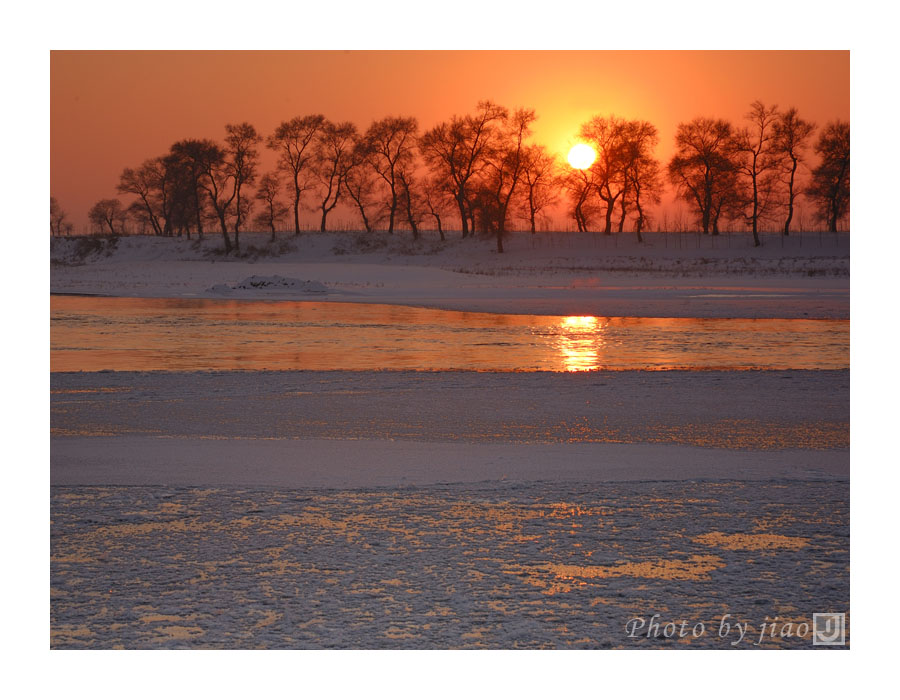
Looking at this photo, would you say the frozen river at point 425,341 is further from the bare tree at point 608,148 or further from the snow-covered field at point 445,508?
the bare tree at point 608,148

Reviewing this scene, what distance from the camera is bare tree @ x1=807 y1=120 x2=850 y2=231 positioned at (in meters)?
70.1

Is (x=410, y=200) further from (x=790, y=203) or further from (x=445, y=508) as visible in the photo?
(x=445, y=508)

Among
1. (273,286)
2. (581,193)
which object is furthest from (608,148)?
(273,286)

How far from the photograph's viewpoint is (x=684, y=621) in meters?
4.86

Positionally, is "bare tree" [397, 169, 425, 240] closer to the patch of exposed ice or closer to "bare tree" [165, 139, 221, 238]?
"bare tree" [165, 139, 221, 238]

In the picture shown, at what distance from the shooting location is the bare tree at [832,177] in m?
70.1
